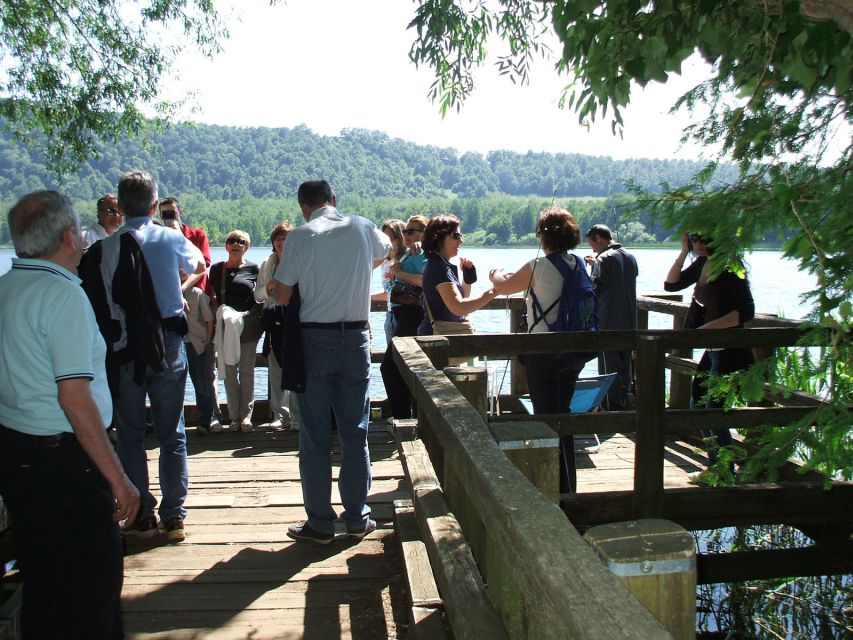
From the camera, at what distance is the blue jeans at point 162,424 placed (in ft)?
14.6

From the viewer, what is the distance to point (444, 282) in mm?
5336

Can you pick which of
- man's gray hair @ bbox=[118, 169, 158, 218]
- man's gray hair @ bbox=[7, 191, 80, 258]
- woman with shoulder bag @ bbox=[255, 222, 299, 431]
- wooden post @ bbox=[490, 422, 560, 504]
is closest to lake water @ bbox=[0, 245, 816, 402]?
wooden post @ bbox=[490, 422, 560, 504]

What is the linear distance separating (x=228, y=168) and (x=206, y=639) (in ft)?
184

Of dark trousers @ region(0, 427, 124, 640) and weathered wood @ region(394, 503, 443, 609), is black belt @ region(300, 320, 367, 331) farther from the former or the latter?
dark trousers @ region(0, 427, 124, 640)

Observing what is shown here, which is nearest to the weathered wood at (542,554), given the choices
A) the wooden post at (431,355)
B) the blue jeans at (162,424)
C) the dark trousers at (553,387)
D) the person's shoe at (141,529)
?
the wooden post at (431,355)

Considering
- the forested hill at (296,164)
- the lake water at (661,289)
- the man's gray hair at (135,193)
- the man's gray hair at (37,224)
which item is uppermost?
the forested hill at (296,164)

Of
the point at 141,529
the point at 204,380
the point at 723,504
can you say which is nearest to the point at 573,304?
→ the point at 723,504

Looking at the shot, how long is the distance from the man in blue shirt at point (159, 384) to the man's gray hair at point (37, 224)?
1.60 m

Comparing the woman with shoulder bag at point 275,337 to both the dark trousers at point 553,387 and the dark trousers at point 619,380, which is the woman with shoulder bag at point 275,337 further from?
the dark trousers at point 619,380

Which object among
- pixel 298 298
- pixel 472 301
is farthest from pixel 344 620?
pixel 472 301

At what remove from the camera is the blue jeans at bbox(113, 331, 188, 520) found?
4438mm

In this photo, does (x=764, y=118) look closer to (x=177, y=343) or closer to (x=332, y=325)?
(x=332, y=325)

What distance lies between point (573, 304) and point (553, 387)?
1.49 ft

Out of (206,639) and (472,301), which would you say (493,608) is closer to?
(206,639)
